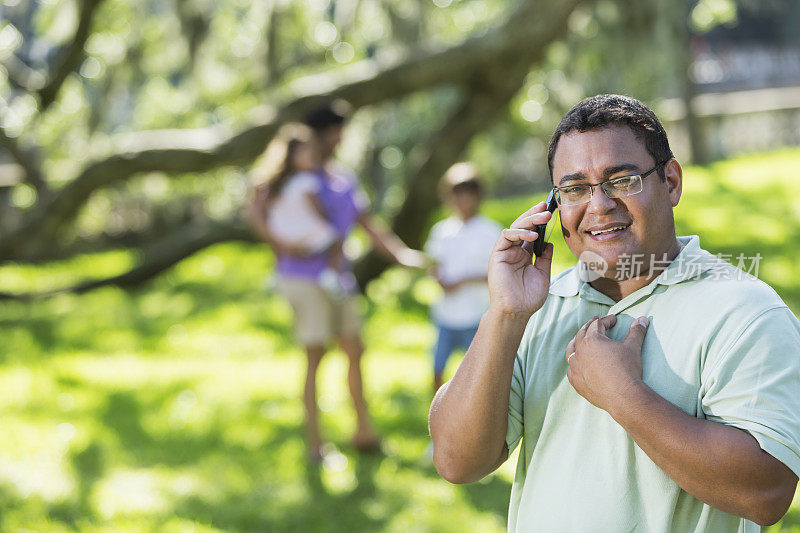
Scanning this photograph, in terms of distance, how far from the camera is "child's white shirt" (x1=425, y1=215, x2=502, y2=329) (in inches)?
180

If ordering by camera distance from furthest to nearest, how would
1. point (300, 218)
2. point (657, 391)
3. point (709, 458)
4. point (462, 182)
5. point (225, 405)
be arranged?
point (225, 405)
point (462, 182)
point (300, 218)
point (657, 391)
point (709, 458)

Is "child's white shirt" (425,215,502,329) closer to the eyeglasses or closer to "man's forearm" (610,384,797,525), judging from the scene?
the eyeglasses

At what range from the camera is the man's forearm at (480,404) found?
159 cm

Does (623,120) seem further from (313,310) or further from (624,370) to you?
(313,310)

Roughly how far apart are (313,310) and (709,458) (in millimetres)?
3310

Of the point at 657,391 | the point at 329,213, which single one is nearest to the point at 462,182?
the point at 329,213

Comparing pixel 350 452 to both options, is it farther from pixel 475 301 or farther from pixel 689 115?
pixel 689 115

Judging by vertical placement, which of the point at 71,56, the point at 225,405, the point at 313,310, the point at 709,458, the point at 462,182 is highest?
the point at 71,56

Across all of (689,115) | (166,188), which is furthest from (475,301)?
(689,115)

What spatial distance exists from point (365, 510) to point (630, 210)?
288cm

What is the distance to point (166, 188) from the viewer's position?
12.6m

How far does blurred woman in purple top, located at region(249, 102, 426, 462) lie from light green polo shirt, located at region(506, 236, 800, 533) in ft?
9.45

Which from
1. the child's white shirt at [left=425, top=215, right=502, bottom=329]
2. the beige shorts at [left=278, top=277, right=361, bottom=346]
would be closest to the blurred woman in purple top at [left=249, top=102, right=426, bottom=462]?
the beige shorts at [left=278, top=277, right=361, bottom=346]

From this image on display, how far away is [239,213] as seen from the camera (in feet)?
34.4
